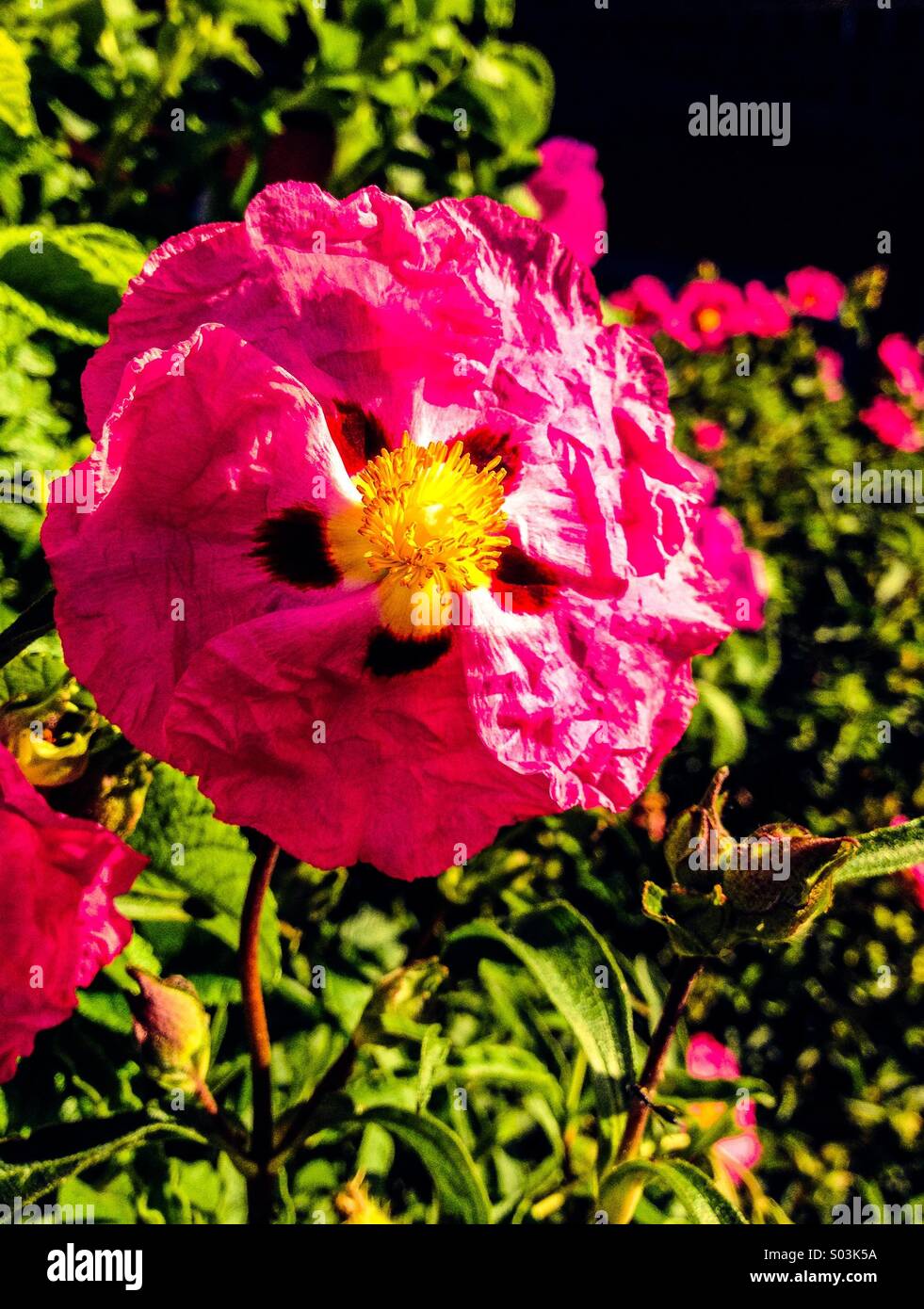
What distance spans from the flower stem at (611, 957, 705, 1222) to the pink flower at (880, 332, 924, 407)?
9.14ft

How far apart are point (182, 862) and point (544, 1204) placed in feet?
1.90

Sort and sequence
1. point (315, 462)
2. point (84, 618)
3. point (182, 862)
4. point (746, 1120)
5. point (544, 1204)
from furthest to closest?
point (746, 1120) < point (544, 1204) < point (182, 862) < point (315, 462) < point (84, 618)

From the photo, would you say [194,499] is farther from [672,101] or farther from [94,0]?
[672,101]

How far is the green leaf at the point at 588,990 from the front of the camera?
36.2 inches

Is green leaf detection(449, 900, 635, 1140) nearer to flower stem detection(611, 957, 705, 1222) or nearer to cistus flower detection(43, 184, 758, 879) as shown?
flower stem detection(611, 957, 705, 1222)

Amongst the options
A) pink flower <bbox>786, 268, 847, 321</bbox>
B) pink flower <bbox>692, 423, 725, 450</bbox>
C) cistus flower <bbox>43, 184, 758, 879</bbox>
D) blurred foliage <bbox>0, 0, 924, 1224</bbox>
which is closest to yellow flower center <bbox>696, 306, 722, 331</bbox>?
pink flower <bbox>692, 423, 725, 450</bbox>

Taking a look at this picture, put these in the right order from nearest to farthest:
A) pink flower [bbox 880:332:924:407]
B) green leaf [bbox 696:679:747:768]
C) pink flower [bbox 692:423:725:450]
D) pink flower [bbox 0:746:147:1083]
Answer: pink flower [bbox 0:746:147:1083] → green leaf [bbox 696:679:747:768] → pink flower [bbox 692:423:725:450] → pink flower [bbox 880:332:924:407]

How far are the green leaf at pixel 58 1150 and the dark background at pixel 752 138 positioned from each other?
15.3 ft

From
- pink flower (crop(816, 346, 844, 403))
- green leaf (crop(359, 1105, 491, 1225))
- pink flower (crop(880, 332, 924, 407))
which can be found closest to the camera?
green leaf (crop(359, 1105, 491, 1225))

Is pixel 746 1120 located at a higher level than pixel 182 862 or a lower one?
lower

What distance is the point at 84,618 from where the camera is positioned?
651mm

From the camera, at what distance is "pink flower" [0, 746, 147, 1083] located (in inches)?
25.3

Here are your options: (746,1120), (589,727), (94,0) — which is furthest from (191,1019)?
(94,0)
